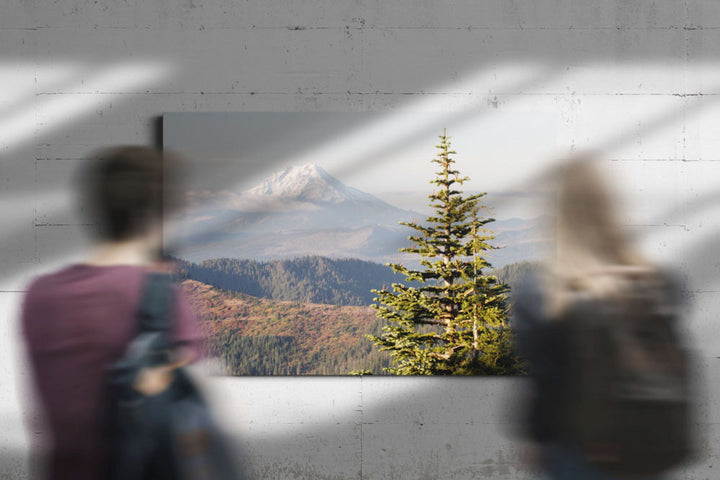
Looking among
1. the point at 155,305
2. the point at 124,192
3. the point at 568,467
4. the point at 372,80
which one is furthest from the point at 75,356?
the point at 372,80

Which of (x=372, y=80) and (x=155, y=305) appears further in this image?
(x=372, y=80)

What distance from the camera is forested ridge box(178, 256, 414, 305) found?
3627mm

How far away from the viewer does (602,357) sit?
136cm

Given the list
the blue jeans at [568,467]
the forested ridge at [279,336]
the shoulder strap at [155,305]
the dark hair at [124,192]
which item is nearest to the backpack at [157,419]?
the shoulder strap at [155,305]

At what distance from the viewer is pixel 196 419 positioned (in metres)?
1.33

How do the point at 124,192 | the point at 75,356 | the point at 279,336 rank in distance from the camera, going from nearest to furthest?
the point at 75,356 → the point at 124,192 → the point at 279,336

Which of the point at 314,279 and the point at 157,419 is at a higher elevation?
the point at 314,279

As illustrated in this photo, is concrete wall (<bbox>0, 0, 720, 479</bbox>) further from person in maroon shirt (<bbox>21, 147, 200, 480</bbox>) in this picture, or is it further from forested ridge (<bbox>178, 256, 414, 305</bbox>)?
person in maroon shirt (<bbox>21, 147, 200, 480</bbox>)

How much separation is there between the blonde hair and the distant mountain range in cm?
214

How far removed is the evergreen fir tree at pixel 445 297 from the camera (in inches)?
143

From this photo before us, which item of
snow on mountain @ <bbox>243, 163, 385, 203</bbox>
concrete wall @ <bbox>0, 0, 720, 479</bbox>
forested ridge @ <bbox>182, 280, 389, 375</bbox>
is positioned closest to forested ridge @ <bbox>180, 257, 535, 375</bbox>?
forested ridge @ <bbox>182, 280, 389, 375</bbox>

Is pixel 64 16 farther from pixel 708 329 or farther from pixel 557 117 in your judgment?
pixel 708 329

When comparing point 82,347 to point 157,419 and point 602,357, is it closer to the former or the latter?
point 157,419

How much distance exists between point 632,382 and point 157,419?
1.00 m
